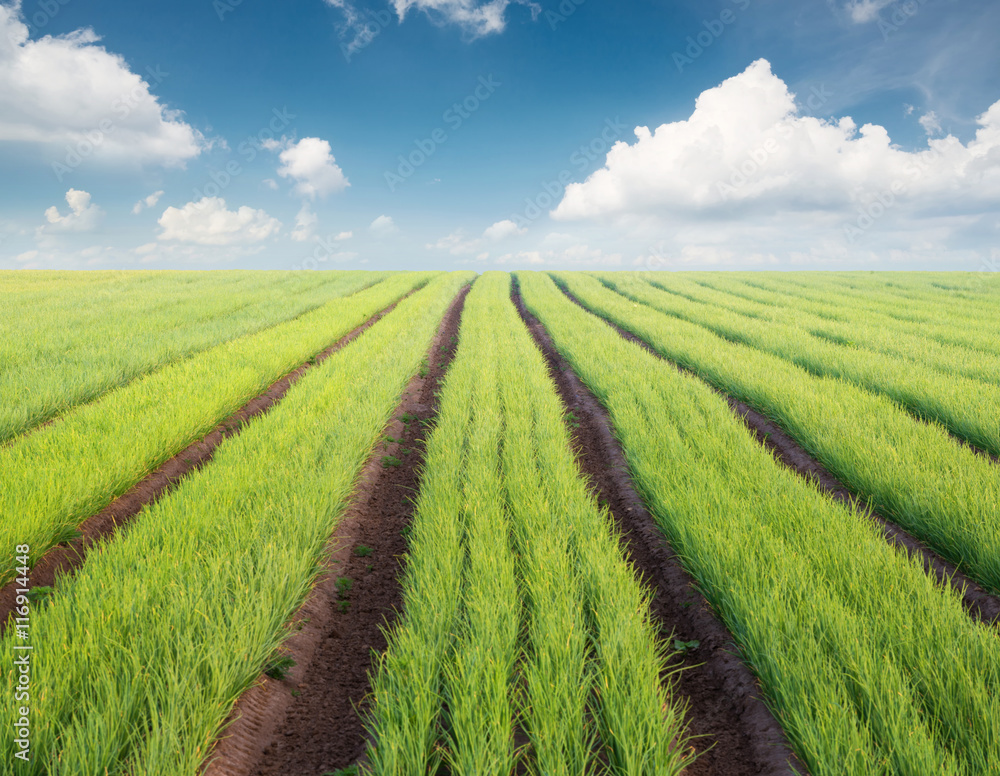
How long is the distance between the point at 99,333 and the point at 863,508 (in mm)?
13414

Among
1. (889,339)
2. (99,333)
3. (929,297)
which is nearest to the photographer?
(99,333)

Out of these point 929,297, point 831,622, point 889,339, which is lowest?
point 929,297

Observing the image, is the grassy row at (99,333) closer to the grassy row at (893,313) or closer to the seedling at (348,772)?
the seedling at (348,772)

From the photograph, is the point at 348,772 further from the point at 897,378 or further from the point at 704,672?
the point at 897,378

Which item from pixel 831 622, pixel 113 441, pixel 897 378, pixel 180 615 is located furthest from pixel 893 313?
pixel 113 441

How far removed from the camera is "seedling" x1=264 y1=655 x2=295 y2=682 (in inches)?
112

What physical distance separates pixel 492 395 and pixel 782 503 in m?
4.46

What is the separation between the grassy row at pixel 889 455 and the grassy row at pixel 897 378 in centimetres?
56

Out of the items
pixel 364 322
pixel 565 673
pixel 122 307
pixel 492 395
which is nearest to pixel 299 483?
pixel 565 673

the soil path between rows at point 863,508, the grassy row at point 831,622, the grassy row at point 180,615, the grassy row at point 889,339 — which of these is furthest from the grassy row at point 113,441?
the grassy row at point 889,339

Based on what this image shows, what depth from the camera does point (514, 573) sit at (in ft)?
11.5

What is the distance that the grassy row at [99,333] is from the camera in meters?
6.67

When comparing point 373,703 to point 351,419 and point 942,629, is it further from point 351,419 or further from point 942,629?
point 351,419

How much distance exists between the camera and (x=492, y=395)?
773 cm
